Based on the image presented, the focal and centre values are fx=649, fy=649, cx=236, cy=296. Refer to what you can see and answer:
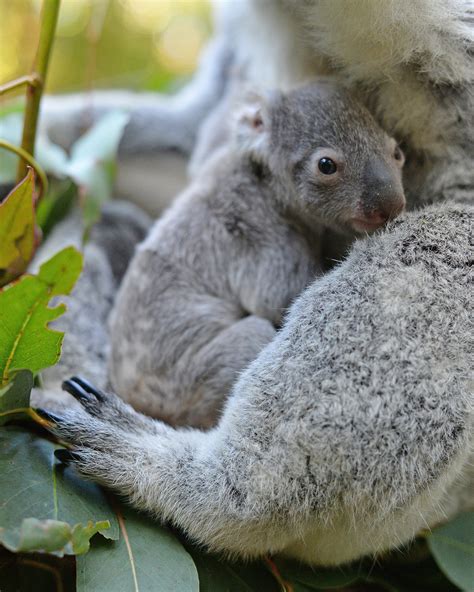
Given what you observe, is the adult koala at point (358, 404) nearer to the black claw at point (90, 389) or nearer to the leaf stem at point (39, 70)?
the black claw at point (90, 389)

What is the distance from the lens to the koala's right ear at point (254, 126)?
1681mm

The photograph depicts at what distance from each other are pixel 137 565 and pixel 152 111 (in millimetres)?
Answer: 2198

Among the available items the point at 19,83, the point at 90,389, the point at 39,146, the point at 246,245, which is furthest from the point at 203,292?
the point at 39,146

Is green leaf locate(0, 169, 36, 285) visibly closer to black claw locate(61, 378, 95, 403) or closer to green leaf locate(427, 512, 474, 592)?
black claw locate(61, 378, 95, 403)

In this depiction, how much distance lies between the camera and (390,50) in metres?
1.49

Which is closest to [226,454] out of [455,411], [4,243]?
[455,411]

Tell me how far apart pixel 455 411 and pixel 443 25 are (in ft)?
2.82

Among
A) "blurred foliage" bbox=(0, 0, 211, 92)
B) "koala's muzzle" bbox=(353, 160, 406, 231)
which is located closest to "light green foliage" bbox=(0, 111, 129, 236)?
"koala's muzzle" bbox=(353, 160, 406, 231)

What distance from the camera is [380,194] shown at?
4.63ft

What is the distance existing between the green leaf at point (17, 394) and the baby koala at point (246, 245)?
14.3 inches

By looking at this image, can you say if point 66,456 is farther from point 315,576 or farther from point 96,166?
point 96,166

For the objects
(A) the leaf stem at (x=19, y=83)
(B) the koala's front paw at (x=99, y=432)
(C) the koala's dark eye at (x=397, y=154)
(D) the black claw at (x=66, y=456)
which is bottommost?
(D) the black claw at (x=66, y=456)

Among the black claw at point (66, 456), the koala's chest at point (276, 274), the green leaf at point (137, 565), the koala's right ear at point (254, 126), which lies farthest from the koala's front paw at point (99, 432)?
the koala's right ear at point (254, 126)

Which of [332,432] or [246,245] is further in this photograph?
[246,245]
